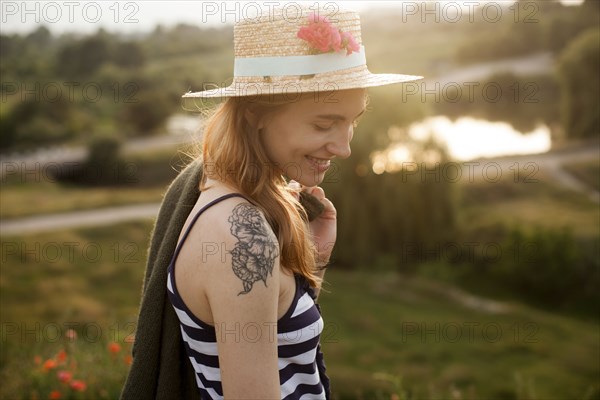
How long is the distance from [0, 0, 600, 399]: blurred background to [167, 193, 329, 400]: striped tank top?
5.32ft

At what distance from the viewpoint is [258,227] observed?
6.13 ft

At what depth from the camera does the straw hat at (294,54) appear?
2084 mm

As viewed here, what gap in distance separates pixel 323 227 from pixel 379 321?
48.0 ft

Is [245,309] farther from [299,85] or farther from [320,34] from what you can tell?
[320,34]

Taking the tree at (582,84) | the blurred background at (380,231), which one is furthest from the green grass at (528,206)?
the tree at (582,84)

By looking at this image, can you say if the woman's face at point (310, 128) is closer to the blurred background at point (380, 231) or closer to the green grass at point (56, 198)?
the blurred background at point (380, 231)

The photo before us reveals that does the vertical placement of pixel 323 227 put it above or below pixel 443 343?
above

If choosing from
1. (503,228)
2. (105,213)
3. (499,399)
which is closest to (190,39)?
(105,213)

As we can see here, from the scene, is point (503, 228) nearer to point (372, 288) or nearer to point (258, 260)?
point (372, 288)

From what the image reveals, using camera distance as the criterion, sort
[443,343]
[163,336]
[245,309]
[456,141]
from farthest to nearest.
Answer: [456,141] → [443,343] → [163,336] → [245,309]

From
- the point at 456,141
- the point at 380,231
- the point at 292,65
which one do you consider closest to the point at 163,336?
Answer: the point at 292,65

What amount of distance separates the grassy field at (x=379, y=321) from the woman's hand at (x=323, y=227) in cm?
848

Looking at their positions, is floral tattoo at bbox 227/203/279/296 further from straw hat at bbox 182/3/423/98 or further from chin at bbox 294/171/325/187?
straw hat at bbox 182/3/423/98

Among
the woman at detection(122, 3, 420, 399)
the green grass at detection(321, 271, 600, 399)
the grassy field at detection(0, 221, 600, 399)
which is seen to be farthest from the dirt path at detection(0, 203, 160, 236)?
the woman at detection(122, 3, 420, 399)
